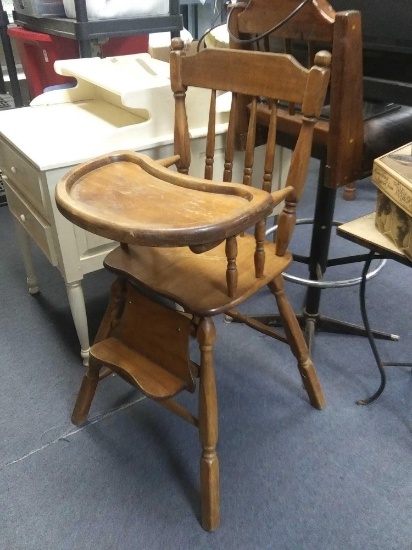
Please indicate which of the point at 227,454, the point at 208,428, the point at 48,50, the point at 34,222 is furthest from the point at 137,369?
the point at 48,50

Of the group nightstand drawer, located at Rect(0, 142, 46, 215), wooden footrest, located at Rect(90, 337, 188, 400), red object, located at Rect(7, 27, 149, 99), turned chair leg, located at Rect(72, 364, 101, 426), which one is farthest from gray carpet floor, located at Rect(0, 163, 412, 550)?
red object, located at Rect(7, 27, 149, 99)

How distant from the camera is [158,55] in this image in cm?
173

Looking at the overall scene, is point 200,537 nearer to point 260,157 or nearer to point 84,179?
point 84,179

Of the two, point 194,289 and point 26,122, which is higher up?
point 26,122

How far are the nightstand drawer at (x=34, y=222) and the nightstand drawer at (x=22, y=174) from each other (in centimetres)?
2

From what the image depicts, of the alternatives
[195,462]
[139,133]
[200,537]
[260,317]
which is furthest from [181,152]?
[200,537]

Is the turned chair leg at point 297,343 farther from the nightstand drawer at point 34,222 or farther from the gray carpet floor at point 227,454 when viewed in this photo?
the nightstand drawer at point 34,222

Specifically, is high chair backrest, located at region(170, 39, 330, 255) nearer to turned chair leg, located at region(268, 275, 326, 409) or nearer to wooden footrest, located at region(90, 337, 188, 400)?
turned chair leg, located at region(268, 275, 326, 409)

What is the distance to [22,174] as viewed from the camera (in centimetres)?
126

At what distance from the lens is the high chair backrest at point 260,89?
894 millimetres

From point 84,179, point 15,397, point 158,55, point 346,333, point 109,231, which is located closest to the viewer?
point 109,231

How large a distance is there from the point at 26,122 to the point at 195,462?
989mm

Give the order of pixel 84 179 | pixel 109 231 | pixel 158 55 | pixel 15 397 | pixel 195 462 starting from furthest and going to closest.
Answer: pixel 158 55, pixel 15 397, pixel 195 462, pixel 84 179, pixel 109 231

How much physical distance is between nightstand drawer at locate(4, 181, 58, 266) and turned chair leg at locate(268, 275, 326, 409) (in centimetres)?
55
